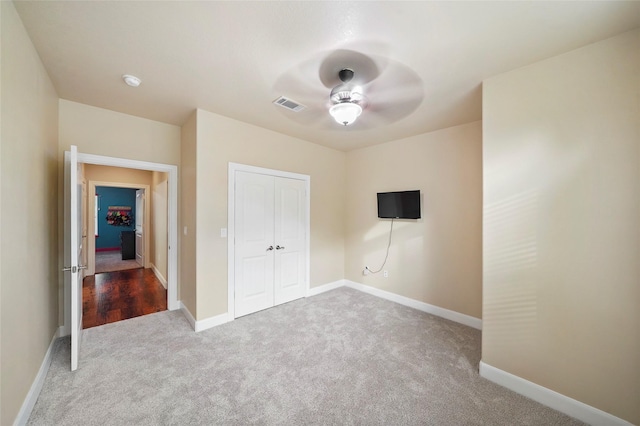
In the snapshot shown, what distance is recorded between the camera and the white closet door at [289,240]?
12.4 ft

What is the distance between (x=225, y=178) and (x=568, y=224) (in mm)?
3381

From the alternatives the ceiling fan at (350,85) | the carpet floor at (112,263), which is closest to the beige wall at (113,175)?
the carpet floor at (112,263)

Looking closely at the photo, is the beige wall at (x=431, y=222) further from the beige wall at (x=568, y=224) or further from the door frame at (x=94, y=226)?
the door frame at (x=94, y=226)

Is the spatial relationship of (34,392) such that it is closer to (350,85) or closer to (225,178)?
(225,178)

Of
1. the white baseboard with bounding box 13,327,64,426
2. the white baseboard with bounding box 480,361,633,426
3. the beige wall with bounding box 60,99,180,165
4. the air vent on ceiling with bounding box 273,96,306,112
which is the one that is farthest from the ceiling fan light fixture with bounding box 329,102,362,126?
the white baseboard with bounding box 13,327,64,426

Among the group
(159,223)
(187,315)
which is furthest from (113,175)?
(187,315)

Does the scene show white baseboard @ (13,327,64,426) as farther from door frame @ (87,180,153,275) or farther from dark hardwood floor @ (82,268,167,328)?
door frame @ (87,180,153,275)

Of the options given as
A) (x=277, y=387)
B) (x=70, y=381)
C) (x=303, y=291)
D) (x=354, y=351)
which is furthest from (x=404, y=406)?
(x=70, y=381)

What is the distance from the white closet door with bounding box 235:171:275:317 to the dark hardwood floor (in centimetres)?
134

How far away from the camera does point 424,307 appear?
362 cm

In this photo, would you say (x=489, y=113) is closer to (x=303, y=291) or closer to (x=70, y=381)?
(x=303, y=291)

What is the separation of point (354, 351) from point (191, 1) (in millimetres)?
3084

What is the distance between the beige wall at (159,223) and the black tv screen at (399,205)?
12.7 feet

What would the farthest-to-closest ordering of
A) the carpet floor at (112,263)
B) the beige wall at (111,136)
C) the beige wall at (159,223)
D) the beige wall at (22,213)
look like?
the carpet floor at (112,263) → the beige wall at (159,223) → the beige wall at (111,136) → the beige wall at (22,213)
